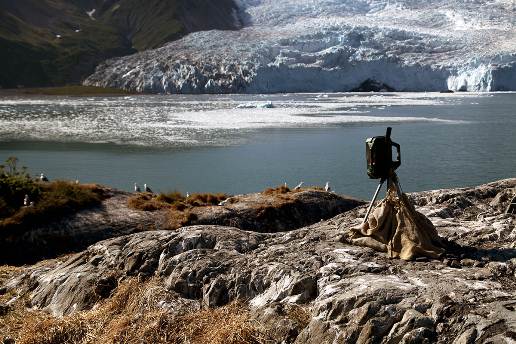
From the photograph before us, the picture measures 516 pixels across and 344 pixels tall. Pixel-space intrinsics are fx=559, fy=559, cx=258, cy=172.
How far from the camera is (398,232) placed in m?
7.51

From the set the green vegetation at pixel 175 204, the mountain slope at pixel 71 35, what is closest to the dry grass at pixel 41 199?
the green vegetation at pixel 175 204

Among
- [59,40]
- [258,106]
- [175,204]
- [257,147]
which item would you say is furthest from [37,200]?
[59,40]

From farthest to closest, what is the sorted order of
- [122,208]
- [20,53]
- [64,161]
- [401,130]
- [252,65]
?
1. [20,53]
2. [252,65]
3. [401,130]
4. [64,161]
5. [122,208]

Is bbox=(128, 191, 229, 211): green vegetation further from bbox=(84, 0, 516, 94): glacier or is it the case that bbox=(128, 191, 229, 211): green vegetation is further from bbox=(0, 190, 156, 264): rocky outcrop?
bbox=(84, 0, 516, 94): glacier

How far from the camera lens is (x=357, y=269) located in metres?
6.95

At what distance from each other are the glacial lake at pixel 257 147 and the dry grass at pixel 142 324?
18774 mm

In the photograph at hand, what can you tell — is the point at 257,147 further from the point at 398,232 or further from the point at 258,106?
the point at 258,106

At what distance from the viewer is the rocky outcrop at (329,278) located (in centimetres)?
568

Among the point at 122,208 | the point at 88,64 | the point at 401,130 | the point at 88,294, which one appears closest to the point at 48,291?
the point at 88,294

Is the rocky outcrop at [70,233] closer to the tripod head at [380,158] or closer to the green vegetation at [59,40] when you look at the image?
the tripod head at [380,158]

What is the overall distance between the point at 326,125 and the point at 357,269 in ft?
150

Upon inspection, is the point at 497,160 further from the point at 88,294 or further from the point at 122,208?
the point at 88,294

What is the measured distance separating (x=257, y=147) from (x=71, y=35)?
160 m

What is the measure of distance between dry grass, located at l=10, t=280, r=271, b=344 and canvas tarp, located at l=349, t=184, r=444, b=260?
6.73 ft
